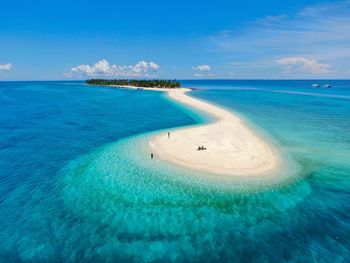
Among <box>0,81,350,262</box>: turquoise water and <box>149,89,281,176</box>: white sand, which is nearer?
<box>0,81,350,262</box>: turquoise water

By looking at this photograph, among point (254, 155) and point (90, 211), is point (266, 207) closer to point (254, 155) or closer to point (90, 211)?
point (254, 155)

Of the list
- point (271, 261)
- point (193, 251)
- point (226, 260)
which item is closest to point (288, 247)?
point (271, 261)

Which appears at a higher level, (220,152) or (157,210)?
(220,152)

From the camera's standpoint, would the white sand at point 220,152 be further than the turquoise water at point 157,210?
Yes

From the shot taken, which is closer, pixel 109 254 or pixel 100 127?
pixel 109 254

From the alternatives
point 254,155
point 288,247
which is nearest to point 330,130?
point 254,155

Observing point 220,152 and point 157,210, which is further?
point 220,152

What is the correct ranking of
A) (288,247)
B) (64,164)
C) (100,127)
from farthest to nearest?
(100,127), (64,164), (288,247)

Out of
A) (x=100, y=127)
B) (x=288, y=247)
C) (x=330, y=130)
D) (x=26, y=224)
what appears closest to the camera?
(x=288, y=247)
